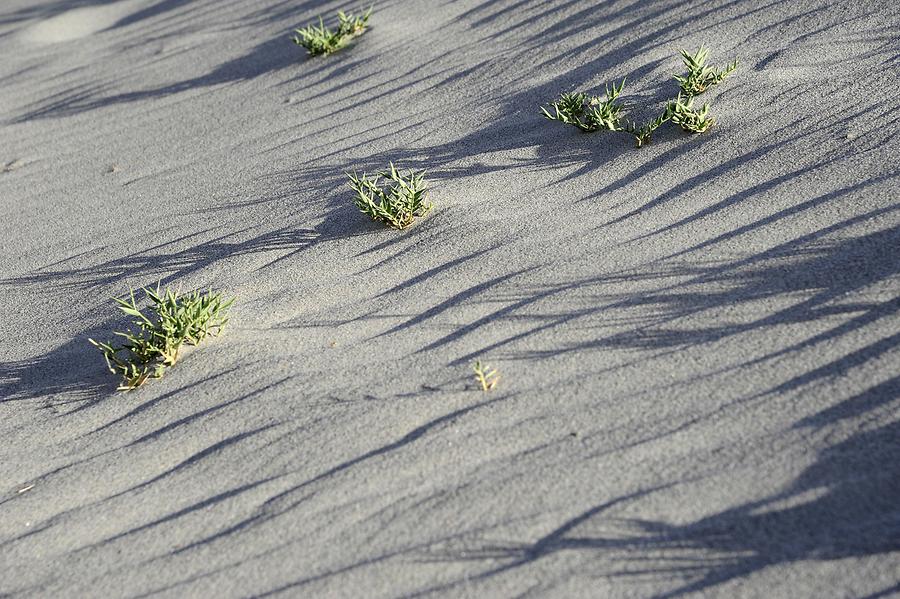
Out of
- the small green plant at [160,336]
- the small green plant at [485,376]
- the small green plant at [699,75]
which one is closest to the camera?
the small green plant at [485,376]

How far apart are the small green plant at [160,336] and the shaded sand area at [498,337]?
0.26ft

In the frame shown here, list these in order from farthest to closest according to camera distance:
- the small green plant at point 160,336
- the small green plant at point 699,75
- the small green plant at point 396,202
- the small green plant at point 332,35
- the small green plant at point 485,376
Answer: the small green plant at point 332,35 → the small green plant at point 699,75 → the small green plant at point 396,202 → the small green plant at point 160,336 → the small green plant at point 485,376

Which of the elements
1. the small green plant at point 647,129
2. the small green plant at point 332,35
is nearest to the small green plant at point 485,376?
the small green plant at point 647,129

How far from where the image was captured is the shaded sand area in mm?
2344

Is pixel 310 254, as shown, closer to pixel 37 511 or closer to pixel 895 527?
pixel 37 511

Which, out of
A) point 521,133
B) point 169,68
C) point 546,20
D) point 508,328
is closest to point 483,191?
point 521,133

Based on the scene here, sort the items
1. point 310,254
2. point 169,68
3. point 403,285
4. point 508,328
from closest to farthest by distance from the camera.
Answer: point 508,328
point 403,285
point 310,254
point 169,68

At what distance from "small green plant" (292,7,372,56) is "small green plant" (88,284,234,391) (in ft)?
8.72

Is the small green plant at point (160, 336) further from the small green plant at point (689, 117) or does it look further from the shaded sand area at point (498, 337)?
the small green plant at point (689, 117)

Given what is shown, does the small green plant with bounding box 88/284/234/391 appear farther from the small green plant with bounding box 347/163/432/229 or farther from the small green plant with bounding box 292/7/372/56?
the small green plant with bounding box 292/7/372/56

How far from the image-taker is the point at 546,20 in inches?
207

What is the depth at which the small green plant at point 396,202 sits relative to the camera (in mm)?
3773

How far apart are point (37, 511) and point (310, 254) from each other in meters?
1.40

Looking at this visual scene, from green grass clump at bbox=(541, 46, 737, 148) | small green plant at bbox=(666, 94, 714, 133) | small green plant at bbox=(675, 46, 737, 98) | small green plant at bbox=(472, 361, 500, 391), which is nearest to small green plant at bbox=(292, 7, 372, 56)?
green grass clump at bbox=(541, 46, 737, 148)
